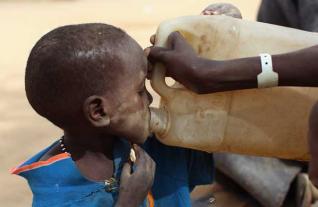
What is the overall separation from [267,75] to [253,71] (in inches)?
1.4

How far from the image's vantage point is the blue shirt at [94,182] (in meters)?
1.74

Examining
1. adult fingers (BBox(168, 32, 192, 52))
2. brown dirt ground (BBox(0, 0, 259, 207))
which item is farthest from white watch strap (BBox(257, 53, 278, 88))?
brown dirt ground (BBox(0, 0, 259, 207))

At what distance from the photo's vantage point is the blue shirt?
1738 millimetres

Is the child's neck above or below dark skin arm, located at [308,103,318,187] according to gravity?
below

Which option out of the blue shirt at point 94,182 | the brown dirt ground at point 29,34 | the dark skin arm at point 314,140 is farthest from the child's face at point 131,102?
the brown dirt ground at point 29,34

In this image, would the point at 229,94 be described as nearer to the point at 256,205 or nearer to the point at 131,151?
the point at 131,151

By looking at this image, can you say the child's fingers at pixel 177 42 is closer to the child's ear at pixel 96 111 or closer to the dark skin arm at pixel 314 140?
the child's ear at pixel 96 111

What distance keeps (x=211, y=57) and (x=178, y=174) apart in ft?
1.16

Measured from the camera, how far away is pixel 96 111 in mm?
1666

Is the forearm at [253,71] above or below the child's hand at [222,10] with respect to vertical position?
below

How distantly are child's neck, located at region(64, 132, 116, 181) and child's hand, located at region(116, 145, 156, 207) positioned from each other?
0.21ft

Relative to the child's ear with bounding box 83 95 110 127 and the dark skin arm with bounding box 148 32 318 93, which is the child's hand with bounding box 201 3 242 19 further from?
the child's ear with bounding box 83 95 110 127

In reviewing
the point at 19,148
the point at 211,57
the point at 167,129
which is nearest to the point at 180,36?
the point at 211,57

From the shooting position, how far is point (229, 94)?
1.76m
